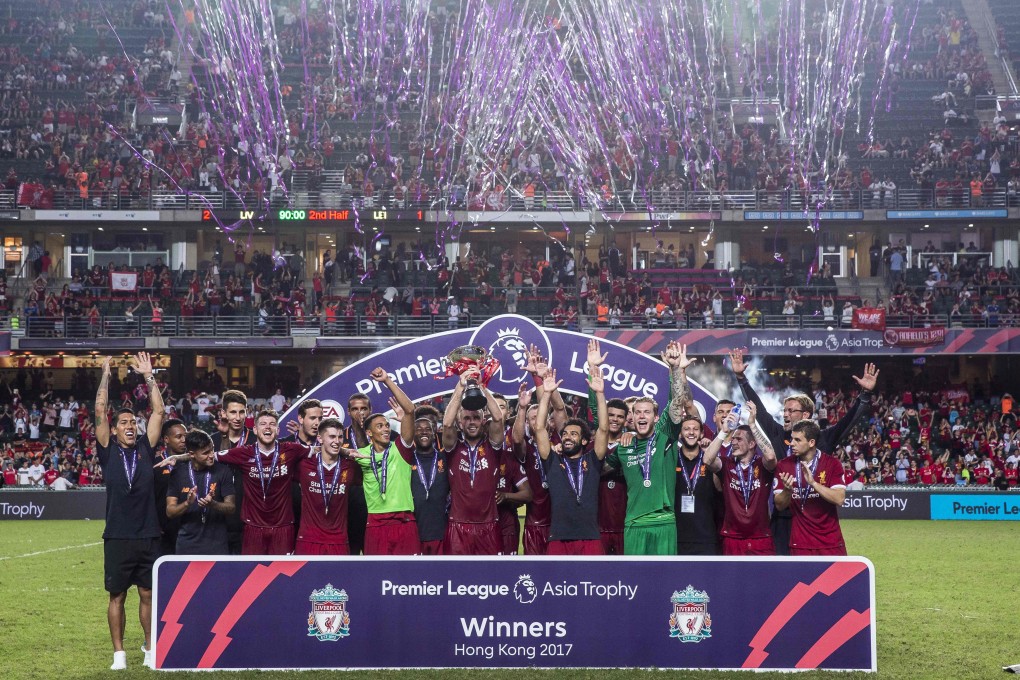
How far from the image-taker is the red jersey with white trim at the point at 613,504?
988 centimetres

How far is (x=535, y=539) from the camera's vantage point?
10250 mm

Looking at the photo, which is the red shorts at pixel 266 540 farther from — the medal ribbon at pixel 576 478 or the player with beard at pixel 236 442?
the medal ribbon at pixel 576 478

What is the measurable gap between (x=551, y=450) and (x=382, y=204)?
28.7m

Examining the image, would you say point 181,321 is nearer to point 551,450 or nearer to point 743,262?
point 743,262

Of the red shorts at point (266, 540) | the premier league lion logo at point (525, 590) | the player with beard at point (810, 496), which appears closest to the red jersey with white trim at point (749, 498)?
the player with beard at point (810, 496)

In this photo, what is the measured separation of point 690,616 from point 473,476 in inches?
81.3

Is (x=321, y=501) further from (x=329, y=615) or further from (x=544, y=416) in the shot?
(x=544, y=416)

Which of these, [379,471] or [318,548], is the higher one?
[379,471]

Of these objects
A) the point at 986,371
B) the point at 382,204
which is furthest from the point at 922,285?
the point at 382,204

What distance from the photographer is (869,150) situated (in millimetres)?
39812

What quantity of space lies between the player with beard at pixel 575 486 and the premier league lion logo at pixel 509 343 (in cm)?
536

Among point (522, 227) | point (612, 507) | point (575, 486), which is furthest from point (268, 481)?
point (522, 227)

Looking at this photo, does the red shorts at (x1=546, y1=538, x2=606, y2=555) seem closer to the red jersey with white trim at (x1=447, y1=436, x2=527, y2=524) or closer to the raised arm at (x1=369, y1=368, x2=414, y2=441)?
the red jersey with white trim at (x1=447, y1=436, x2=527, y2=524)

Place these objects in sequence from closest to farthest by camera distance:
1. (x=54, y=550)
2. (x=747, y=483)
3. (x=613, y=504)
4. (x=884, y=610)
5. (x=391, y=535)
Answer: (x=747, y=483)
(x=391, y=535)
(x=613, y=504)
(x=884, y=610)
(x=54, y=550)
